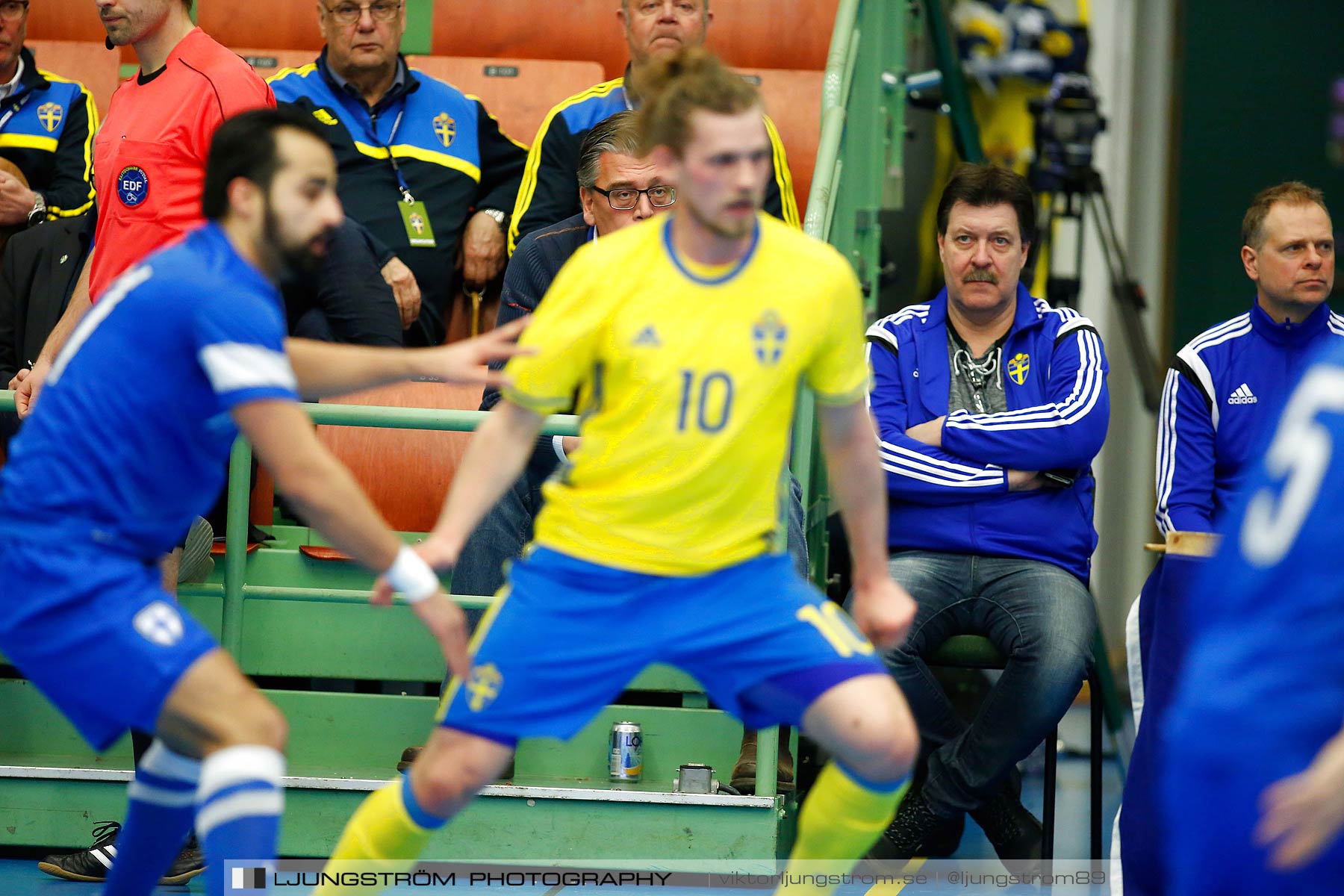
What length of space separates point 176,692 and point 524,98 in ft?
12.8

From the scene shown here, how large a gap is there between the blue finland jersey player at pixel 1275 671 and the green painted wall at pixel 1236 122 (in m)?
7.59

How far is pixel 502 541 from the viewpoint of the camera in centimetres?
432

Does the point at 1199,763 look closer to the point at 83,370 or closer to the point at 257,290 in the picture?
the point at 257,290

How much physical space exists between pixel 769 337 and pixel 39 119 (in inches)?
146

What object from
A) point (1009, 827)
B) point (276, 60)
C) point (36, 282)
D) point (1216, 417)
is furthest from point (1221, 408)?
point (276, 60)

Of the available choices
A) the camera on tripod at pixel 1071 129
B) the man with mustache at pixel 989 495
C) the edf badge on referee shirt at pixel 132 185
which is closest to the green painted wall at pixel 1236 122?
the camera on tripod at pixel 1071 129

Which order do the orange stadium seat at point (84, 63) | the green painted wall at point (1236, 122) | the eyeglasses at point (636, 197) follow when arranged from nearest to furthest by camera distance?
the eyeglasses at point (636, 197), the orange stadium seat at point (84, 63), the green painted wall at point (1236, 122)

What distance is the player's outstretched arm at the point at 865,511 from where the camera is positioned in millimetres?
3070

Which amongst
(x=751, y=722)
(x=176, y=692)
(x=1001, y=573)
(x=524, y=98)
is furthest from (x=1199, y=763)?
(x=524, y=98)

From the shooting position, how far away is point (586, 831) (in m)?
4.30

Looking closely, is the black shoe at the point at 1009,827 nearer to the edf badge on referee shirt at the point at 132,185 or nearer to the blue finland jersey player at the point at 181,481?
the blue finland jersey player at the point at 181,481

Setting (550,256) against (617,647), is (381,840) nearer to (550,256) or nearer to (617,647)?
(617,647)

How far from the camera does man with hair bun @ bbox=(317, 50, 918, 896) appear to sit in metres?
2.90

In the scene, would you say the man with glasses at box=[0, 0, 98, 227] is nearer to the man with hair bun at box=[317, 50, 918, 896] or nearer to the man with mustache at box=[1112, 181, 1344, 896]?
the man with hair bun at box=[317, 50, 918, 896]
